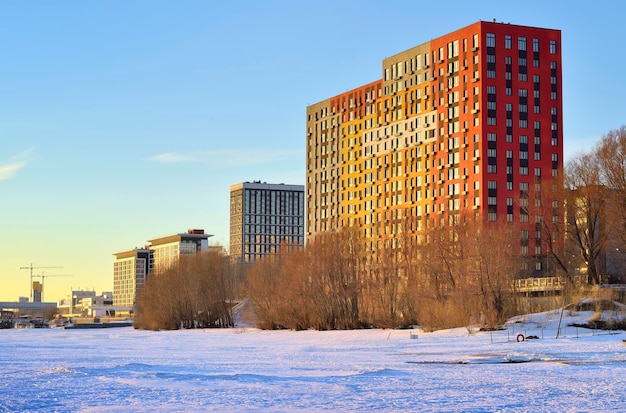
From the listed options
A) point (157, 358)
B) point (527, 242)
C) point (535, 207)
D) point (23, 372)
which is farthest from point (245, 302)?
point (23, 372)

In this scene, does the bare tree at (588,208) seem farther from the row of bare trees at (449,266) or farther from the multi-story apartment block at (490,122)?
the multi-story apartment block at (490,122)

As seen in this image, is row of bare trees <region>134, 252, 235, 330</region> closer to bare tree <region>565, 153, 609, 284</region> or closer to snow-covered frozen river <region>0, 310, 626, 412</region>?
bare tree <region>565, 153, 609, 284</region>

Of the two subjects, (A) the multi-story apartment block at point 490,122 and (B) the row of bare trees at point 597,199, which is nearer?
(B) the row of bare trees at point 597,199

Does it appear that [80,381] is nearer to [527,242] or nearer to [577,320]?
[577,320]

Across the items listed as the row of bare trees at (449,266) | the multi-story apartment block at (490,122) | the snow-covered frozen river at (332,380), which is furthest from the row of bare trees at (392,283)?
the multi-story apartment block at (490,122)

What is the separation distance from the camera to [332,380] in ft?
120

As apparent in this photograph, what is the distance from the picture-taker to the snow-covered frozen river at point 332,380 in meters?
28.9

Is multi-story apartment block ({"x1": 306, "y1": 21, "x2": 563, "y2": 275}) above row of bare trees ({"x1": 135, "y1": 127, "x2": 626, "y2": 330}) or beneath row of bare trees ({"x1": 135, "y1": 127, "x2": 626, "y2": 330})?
above

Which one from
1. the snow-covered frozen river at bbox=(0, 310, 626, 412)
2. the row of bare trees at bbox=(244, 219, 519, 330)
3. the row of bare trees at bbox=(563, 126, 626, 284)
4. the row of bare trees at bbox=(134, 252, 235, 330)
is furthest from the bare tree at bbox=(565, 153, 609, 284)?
the row of bare trees at bbox=(134, 252, 235, 330)

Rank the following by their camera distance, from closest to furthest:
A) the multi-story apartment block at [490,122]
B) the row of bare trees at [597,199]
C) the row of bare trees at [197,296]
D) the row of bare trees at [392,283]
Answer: the row of bare trees at [392,283], the row of bare trees at [597,199], the row of bare trees at [197,296], the multi-story apartment block at [490,122]

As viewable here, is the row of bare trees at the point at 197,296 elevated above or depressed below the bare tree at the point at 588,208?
below

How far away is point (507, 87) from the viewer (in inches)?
6575

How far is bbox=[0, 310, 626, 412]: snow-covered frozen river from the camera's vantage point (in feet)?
94.8

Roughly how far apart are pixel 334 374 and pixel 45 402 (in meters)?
13.3
